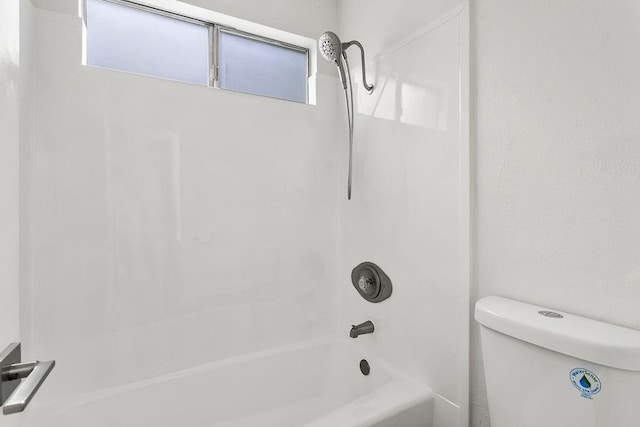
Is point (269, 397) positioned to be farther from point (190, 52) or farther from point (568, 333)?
point (190, 52)

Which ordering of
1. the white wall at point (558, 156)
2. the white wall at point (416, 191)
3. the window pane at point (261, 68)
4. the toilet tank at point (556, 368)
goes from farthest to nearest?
the window pane at point (261, 68) → the white wall at point (416, 191) → the white wall at point (558, 156) → the toilet tank at point (556, 368)

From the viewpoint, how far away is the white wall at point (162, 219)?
1.24 metres

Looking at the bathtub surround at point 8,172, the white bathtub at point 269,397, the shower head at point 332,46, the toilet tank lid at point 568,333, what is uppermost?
the shower head at point 332,46

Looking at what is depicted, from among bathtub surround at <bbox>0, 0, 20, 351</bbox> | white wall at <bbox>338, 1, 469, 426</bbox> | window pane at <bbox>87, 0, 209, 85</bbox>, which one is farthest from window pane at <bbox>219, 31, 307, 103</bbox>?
bathtub surround at <bbox>0, 0, 20, 351</bbox>

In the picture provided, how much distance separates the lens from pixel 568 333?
750mm

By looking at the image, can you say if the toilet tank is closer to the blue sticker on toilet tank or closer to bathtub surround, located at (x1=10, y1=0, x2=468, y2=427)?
the blue sticker on toilet tank

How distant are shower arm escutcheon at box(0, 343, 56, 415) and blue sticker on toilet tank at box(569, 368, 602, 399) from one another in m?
1.08

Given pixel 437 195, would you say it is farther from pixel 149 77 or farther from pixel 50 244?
pixel 50 244

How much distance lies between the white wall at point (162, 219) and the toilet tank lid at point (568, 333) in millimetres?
1033

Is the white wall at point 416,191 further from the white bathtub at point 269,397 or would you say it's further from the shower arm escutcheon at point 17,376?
the shower arm escutcheon at point 17,376

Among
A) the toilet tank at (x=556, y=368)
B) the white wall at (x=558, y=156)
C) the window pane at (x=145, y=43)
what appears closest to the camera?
the toilet tank at (x=556, y=368)

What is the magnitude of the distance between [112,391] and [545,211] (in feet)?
5.64

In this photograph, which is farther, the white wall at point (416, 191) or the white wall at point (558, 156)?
the white wall at point (416, 191)

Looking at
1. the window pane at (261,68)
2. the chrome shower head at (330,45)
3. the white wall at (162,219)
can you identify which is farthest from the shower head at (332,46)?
the window pane at (261,68)
